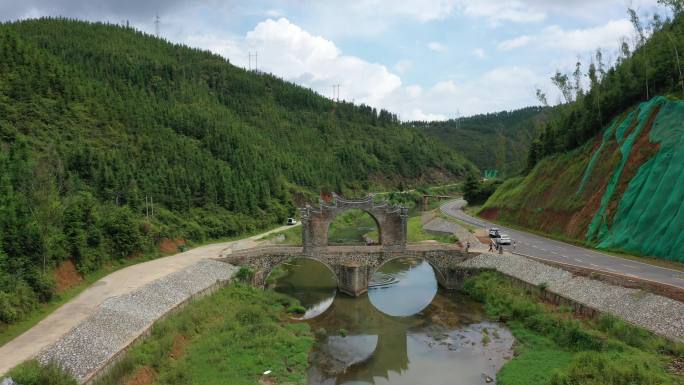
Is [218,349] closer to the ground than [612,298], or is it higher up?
closer to the ground

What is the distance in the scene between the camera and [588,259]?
39750 millimetres

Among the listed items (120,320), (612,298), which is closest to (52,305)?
(120,320)

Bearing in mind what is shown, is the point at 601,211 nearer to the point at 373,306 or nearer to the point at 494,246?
the point at 494,246

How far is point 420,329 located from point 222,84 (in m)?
144

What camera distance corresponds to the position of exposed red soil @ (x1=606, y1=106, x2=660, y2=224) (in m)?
45.3

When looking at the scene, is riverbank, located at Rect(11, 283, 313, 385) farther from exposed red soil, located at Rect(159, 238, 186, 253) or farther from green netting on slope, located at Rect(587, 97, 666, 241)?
green netting on slope, located at Rect(587, 97, 666, 241)

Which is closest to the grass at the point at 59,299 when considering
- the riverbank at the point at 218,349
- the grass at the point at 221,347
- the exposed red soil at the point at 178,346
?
the riverbank at the point at 218,349

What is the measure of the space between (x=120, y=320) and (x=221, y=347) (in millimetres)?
6354

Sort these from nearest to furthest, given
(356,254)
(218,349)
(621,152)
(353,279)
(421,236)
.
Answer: (218,349) → (353,279) → (356,254) → (621,152) → (421,236)

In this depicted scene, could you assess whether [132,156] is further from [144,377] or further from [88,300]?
[144,377]

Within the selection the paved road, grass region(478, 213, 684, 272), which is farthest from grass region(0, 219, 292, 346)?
grass region(478, 213, 684, 272)

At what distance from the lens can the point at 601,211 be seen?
46938mm

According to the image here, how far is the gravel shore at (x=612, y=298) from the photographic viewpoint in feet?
85.7

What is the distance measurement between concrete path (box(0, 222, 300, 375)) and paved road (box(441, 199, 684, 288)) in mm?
31510
